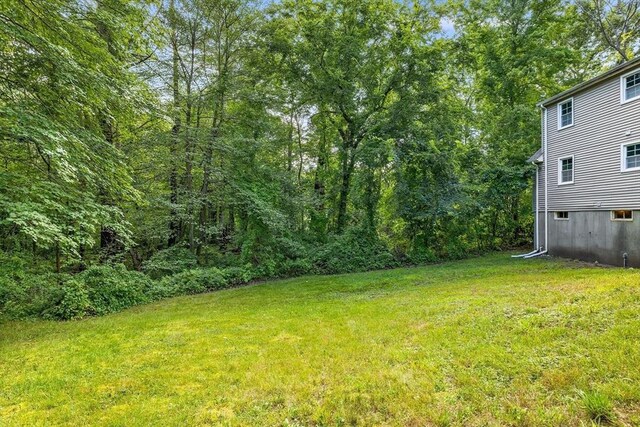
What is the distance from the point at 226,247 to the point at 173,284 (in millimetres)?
3423

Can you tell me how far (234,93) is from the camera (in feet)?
37.6

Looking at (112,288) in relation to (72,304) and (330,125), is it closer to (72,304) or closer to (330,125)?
(72,304)

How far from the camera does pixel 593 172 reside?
10430 mm

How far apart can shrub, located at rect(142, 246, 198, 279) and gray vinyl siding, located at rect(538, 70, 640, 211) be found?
45.3 feet

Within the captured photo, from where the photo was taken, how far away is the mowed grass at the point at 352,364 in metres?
2.89

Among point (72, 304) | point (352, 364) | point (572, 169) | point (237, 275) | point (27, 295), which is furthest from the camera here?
point (572, 169)

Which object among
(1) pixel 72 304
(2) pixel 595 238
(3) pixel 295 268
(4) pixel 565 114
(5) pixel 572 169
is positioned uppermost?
(4) pixel 565 114

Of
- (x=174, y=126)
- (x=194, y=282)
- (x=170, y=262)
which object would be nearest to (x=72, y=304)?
(x=194, y=282)

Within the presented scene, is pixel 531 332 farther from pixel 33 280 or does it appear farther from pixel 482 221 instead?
pixel 482 221

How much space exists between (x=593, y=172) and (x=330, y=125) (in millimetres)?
10418

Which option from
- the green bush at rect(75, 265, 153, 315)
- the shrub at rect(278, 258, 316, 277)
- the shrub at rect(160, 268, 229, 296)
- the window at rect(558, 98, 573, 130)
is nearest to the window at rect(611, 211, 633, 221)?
the window at rect(558, 98, 573, 130)

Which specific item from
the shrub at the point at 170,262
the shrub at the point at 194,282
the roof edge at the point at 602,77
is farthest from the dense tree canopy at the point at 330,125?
the roof edge at the point at 602,77

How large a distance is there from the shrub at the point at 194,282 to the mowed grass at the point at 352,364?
8.23 feet

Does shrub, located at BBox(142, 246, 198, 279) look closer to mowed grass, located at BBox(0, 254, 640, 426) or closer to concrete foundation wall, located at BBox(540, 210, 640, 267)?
mowed grass, located at BBox(0, 254, 640, 426)
